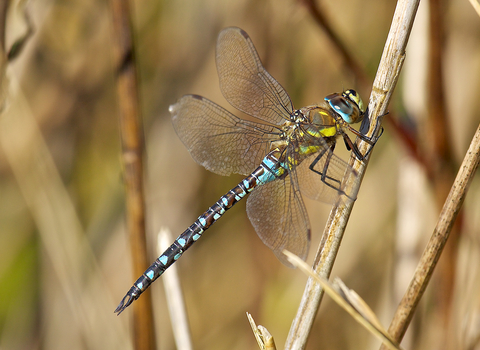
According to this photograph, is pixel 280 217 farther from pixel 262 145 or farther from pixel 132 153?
pixel 132 153

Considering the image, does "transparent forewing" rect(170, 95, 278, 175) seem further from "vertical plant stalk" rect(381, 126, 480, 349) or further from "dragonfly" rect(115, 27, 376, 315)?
"vertical plant stalk" rect(381, 126, 480, 349)

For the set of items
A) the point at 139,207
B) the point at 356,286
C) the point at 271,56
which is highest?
the point at 271,56

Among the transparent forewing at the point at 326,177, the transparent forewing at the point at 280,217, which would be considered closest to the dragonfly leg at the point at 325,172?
the transparent forewing at the point at 326,177

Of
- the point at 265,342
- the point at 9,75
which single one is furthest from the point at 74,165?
the point at 265,342

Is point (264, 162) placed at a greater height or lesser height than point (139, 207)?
lesser

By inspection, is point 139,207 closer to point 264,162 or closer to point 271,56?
point 264,162

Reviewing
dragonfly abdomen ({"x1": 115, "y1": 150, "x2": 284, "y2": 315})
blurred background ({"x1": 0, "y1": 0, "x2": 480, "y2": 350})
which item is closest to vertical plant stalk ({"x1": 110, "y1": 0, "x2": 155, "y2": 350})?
dragonfly abdomen ({"x1": 115, "y1": 150, "x2": 284, "y2": 315})

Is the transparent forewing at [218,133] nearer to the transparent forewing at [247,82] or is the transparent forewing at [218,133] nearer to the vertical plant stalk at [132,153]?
the transparent forewing at [247,82]
